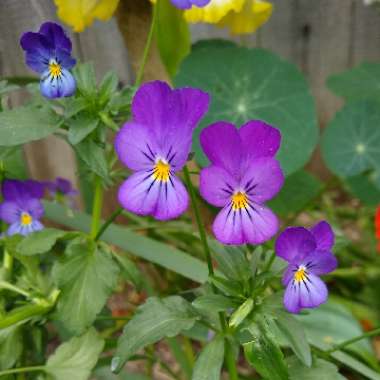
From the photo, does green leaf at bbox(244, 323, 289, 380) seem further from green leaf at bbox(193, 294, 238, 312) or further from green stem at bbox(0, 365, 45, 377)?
green stem at bbox(0, 365, 45, 377)

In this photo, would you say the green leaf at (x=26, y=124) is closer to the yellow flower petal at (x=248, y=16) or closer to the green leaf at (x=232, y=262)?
the green leaf at (x=232, y=262)

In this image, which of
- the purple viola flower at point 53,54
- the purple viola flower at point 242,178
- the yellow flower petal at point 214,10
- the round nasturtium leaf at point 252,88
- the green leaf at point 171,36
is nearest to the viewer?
the purple viola flower at point 242,178

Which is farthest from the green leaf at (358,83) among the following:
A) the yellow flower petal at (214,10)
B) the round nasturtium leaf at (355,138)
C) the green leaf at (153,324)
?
the green leaf at (153,324)

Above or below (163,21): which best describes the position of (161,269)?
below

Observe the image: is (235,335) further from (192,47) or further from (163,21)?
(192,47)

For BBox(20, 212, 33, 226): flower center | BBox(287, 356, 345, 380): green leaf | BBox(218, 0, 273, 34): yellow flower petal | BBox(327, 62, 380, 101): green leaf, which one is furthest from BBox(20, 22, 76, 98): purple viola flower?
BBox(327, 62, 380, 101): green leaf

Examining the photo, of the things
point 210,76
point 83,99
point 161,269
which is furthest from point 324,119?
point 83,99
